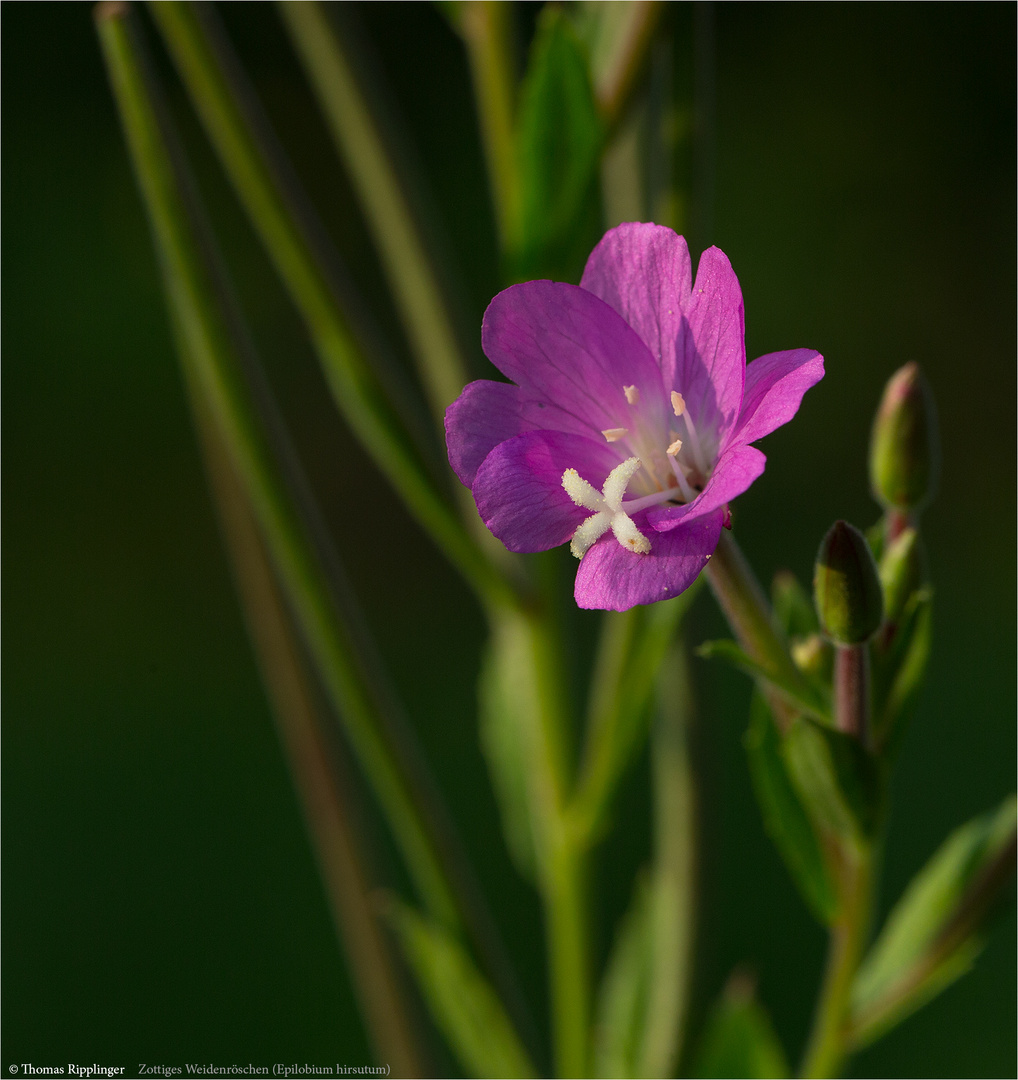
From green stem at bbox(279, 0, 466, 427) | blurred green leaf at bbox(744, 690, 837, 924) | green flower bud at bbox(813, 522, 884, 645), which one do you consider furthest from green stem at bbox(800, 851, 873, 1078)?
green stem at bbox(279, 0, 466, 427)

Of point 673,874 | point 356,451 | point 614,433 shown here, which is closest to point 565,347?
point 614,433

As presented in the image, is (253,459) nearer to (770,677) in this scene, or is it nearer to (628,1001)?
(770,677)

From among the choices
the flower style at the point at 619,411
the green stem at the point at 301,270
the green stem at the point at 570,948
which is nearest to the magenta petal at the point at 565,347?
the flower style at the point at 619,411

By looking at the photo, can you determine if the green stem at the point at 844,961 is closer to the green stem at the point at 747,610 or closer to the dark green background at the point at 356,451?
the green stem at the point at 747,610

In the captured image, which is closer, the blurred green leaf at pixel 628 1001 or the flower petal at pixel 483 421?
the flower petal at pixel 483 421

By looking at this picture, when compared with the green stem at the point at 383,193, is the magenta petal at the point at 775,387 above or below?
below

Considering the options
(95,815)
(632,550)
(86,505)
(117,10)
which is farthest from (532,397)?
(86,505)

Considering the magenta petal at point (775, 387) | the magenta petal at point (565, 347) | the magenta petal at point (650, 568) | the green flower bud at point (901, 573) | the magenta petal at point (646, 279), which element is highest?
the magenta petal at point (646, 279)

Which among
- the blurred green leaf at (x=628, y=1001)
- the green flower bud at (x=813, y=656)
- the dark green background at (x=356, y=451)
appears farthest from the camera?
the dark green background at (x=356, y=451)
